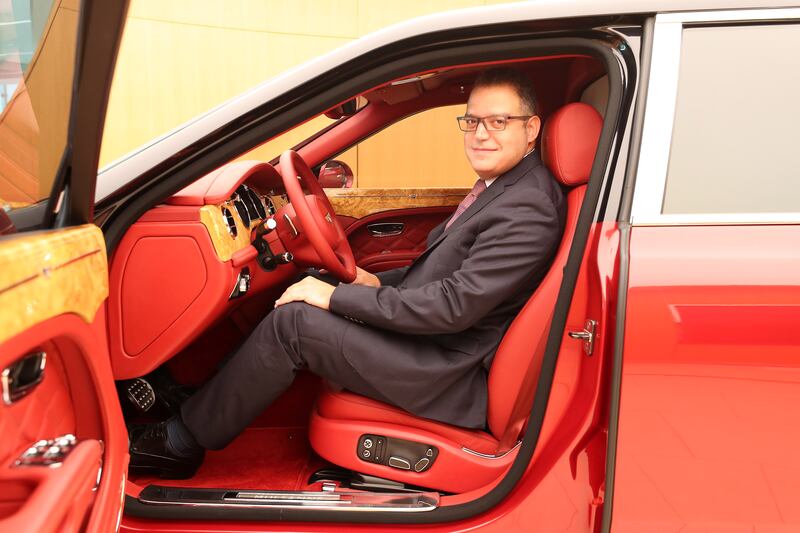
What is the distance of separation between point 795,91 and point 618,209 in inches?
14.7

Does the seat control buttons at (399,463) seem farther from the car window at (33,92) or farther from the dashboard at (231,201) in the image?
the car window at (33,92)

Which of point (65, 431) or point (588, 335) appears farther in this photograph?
point (588, 335)

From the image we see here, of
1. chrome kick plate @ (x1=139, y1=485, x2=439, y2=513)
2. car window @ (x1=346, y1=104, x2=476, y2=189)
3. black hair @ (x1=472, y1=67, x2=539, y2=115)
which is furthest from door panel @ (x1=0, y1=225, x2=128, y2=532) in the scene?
car window @ (x1=346, y1=104, x2=476, y2=189)

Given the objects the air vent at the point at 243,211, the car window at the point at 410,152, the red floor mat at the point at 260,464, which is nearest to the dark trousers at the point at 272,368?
the red floor mat at the point at 260,464

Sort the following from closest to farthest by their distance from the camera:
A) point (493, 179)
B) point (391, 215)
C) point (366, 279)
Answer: point (493, 179)
point (366, 279)
point (391, 215)

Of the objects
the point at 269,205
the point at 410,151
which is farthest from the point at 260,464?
the point at 410,151

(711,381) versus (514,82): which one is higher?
(514,82)

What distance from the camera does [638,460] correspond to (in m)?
1.07

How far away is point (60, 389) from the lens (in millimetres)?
952

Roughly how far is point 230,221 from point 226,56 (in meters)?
4.06

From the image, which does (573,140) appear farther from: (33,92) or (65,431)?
(65,431)

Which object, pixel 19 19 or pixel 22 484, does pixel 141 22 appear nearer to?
pixel 19 19

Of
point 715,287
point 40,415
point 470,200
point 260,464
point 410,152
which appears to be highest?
point 410,152

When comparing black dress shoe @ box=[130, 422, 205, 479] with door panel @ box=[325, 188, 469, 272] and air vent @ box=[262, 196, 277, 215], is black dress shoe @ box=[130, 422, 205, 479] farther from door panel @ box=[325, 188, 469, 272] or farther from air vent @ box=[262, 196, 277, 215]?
door panel @ box=[325, 188, 469, 272]
